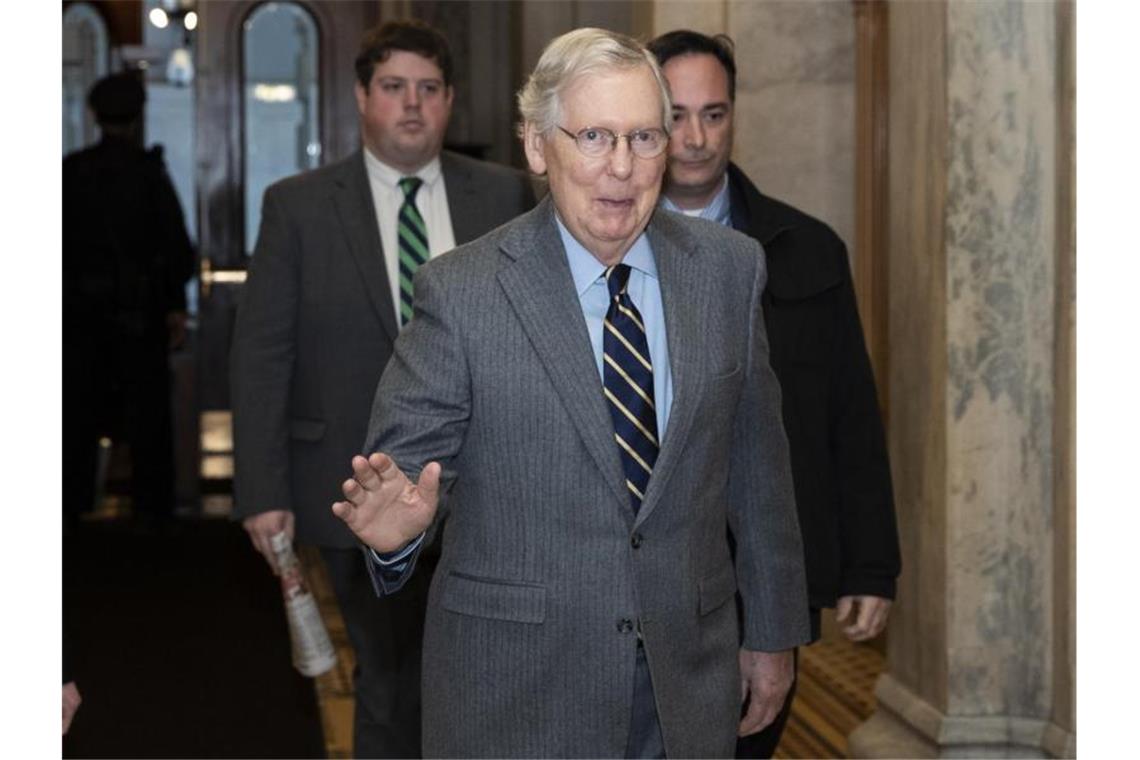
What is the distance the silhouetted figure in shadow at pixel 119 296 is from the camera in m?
9.84

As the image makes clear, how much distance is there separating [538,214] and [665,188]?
0.88m

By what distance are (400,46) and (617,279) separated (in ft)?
5.84

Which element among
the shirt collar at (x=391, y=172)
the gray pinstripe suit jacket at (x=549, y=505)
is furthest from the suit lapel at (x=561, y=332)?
the shirt collar at (x=391, y=172)

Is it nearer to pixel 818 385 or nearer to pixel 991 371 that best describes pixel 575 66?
pixel 818 385

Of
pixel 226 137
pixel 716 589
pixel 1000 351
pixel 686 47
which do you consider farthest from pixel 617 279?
pixel 226 137

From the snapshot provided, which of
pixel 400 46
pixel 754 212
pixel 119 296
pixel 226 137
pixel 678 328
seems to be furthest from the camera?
pixel 226 137

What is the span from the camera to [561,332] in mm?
3031

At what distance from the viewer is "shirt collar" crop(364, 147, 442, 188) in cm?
490

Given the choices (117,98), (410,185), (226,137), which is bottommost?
(410,185)

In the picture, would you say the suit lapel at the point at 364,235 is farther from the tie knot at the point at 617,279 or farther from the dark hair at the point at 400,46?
the tie knot at the point at 617,279
